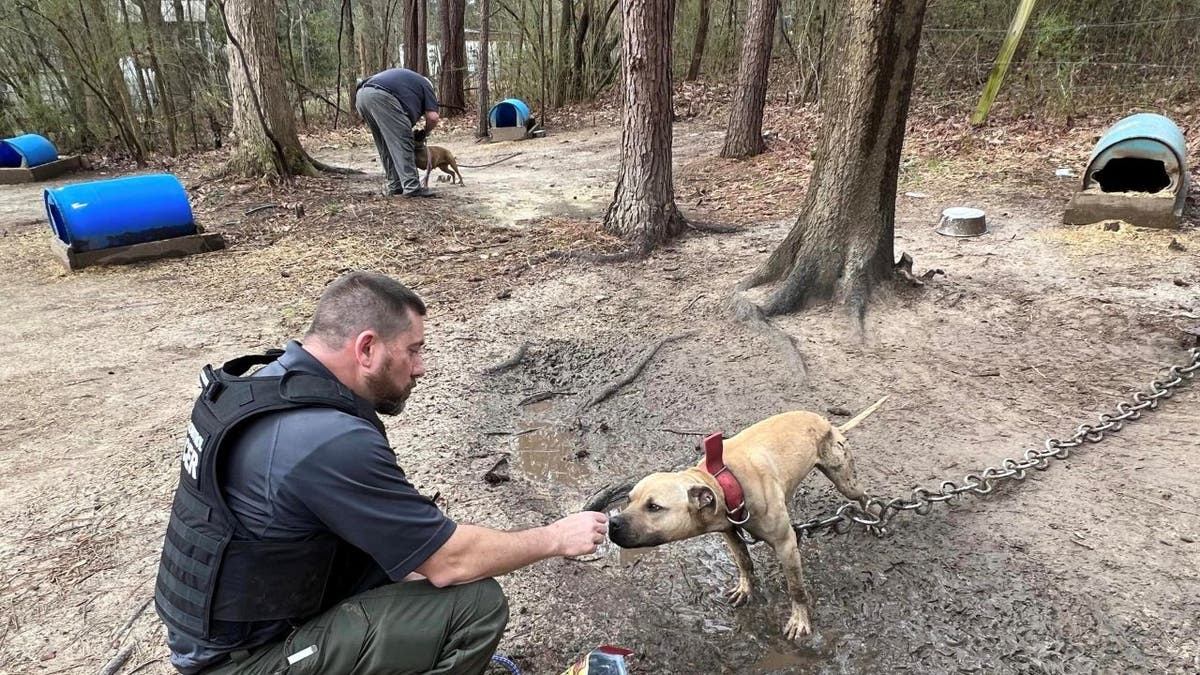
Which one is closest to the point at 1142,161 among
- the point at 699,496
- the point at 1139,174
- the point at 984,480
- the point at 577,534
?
A: the point at 1139,174

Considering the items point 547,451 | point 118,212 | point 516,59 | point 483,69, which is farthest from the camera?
point 516,59

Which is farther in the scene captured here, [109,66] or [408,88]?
[109,66]

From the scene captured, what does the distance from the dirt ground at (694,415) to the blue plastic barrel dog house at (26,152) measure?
4.84 metres

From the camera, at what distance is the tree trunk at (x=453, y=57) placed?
1780 cm

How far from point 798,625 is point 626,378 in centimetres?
240

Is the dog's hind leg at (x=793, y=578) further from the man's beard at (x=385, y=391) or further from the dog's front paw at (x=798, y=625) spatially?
the man's beard at (x=385, y=391)

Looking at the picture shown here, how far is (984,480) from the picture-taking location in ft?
11.6

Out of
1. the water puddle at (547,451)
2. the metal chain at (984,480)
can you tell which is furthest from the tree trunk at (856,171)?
the water puddle at (547,451)

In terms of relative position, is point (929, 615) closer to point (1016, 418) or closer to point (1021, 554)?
point (1021, 554)

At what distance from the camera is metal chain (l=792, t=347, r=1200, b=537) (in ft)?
11.0

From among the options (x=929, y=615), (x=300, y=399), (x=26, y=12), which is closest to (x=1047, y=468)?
(x=929, y=615)

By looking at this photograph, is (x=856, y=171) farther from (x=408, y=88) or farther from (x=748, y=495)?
(x=408, y=88)

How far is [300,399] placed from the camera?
6.68 feet

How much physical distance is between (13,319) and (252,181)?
4581mm
